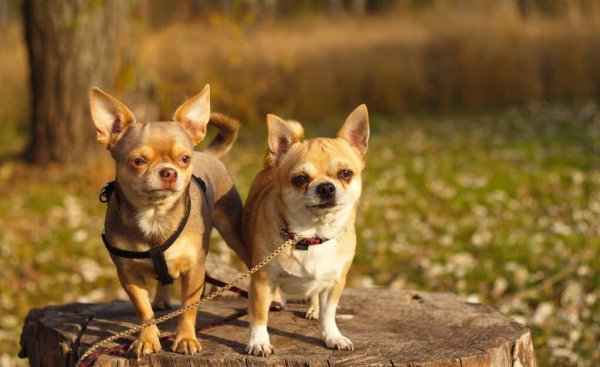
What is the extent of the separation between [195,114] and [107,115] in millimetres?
353

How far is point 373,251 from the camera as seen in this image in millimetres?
7340

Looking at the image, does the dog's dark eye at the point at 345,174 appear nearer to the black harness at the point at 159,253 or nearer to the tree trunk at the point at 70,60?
the black harness at the point at 159,253

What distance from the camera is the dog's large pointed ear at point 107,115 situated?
3176 millimetres

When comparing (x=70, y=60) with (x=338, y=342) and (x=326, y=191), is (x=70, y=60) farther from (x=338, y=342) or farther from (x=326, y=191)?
(x=326, y=191)

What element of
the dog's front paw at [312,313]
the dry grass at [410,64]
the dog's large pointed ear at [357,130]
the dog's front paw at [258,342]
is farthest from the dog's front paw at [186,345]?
the dry grass at [410,64]

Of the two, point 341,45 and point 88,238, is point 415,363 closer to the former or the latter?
point 88,238

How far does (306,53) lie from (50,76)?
758cm

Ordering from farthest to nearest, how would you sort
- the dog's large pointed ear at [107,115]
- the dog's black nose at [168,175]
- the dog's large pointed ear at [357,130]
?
1. the dog's large pointed ear at [357,130]
2. the dog's large pointed ear at [107,115]
3. the dog's black nose at [168,175]

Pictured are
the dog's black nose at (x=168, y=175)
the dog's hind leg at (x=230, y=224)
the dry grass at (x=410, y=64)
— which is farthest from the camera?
the dry grass at (x=410, y=64)

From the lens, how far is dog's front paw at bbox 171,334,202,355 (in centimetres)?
325

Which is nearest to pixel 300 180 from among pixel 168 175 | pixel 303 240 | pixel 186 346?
pixel 303 240

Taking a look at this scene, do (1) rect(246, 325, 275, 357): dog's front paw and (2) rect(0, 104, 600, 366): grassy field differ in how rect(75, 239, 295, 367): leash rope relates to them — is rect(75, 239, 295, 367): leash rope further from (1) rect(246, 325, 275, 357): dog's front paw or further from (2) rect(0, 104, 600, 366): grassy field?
(2) rect(0, 104, 600, 366): grassy field

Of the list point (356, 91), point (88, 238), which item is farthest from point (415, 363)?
point (356, 91)

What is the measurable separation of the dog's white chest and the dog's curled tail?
1116 mm
